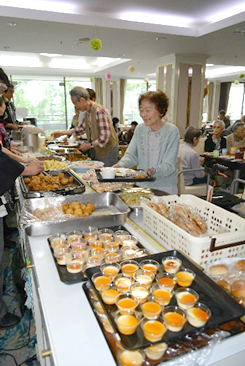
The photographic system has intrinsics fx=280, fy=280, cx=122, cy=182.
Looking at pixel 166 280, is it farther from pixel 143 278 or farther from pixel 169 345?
pixel 169 345

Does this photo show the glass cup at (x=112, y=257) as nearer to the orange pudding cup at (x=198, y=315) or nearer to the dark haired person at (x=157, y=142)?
the orange pudding cup at (x=198, y=315)

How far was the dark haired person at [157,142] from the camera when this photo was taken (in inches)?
79.4

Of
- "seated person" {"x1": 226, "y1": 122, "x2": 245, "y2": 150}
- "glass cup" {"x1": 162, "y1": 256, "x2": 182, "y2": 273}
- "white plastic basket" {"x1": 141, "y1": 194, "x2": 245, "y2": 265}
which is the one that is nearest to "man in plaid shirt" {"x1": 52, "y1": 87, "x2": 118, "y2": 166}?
"white plastic basket" {"x1": 141, "y1": 194, "x2": 245, "y2": 265}

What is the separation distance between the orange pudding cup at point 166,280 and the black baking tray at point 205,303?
0.04 m

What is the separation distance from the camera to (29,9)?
4203 millimetres

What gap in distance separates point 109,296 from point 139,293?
0.09 m

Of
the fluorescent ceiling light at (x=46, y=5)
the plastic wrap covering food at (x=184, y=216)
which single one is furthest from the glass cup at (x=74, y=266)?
the fluorescent ceiling light at (x=46, y=5)

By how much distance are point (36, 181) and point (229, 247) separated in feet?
4.57

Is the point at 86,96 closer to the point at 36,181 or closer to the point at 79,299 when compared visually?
the point at 36,181

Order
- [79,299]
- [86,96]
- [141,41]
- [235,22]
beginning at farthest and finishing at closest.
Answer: [141,41] → [235,22] → [86,96] → [79,299]

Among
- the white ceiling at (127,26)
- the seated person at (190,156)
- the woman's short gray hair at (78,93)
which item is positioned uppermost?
the white ceiling at (127,26)

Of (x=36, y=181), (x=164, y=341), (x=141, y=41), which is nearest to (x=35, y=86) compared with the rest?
(x=141, y=41)

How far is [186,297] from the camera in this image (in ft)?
2.65

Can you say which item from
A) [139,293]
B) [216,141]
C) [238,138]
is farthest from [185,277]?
[238,138]
